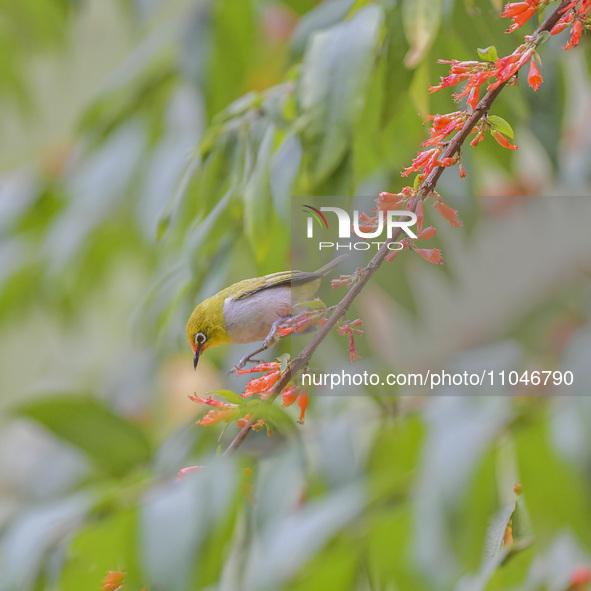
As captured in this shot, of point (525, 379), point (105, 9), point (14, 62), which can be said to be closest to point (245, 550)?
point (525, 379)

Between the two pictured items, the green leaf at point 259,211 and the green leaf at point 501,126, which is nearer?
the green leaf at point 501,126

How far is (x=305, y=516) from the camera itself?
482 millimetres

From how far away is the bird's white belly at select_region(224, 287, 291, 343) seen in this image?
0.27m

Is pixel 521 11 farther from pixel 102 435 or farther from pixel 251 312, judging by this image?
pixel 102 435

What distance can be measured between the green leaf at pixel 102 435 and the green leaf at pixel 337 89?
31 cm

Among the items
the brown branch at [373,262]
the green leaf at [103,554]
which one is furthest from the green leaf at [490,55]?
the green leaf at [103,554]

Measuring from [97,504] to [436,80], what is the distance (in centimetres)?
33

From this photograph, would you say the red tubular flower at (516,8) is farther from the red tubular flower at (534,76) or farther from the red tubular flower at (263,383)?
the red tubular flower at (263,383)

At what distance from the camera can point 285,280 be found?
29 cm

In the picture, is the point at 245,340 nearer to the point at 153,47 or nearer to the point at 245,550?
the point at 245,550

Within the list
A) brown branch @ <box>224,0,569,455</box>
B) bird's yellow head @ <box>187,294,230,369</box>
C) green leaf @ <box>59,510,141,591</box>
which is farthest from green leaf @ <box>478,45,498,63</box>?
green leaf @ <box>59,510,141,591</box>

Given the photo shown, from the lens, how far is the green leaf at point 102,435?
59cm

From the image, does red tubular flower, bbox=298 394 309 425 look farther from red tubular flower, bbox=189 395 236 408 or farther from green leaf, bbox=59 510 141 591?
green leaf, bbox=59 510 141 591

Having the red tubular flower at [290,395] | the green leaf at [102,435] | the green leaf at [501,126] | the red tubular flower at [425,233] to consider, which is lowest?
the green leaf at [102,435]
